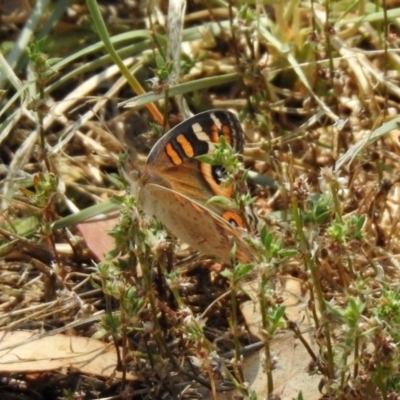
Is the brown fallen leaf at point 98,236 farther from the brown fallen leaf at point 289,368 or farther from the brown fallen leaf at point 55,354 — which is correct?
the brown fallen leaf at point 289,368

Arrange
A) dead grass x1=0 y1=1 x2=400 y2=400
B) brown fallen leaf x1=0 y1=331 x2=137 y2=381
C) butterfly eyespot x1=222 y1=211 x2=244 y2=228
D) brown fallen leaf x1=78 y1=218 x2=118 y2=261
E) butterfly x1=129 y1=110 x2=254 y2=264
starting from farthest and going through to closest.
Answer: brown fallen leaf x1=78 y1=218 x2=118 y2=261 < brown fallen leaf x1=0 y1=331 x2=137 y2=381 < butterfly x1=129 y1=110 x2=254 y2=264 < butterfly eyespot x1=222 y1=211 x2=244 y2=228 < dead grass x1=0 y1=1 x2=400 y2=400

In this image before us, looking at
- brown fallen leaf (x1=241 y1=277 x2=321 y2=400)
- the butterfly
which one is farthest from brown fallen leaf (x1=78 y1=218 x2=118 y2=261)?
brown fallen leaf (x1=241 y1=277 x2=321 y2=400)

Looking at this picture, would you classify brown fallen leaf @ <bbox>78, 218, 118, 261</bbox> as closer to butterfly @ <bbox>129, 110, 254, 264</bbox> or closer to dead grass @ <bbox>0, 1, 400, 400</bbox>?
dead grass @ <bbox>0, 1, 400, 400</bbox>

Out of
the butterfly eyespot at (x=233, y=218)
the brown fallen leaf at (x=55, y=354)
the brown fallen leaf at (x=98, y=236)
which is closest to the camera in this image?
the butterfly eyespot at (x=233, y=218)

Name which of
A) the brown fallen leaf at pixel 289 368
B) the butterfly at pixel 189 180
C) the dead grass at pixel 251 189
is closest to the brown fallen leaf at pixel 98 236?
the dead grass at pixel 251 189

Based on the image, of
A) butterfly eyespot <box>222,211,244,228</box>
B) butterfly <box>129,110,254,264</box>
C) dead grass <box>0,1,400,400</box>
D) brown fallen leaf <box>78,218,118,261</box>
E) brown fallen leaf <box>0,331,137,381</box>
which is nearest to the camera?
dead grass <box>0,1,400,400</box>

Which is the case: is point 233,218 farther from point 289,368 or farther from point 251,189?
point 251,189

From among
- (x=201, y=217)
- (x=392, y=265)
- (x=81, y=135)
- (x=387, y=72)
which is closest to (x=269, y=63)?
(x=387, y=72)
